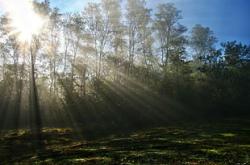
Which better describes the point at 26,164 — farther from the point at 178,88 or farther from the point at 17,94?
the point at 178,88

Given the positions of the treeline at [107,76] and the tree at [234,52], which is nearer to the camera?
the treeline at [107,76]

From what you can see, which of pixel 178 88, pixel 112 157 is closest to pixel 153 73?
pixel 178 88

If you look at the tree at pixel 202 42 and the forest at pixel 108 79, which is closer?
the forest at pixel 108 79

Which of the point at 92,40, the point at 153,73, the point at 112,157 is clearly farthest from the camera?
the point at 153,73

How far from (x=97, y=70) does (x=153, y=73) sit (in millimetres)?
13850

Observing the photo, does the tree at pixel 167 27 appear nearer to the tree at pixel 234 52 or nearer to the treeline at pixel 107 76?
the treeline at pixel 107 76

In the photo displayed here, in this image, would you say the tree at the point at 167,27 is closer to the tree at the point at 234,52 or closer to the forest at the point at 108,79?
the forest at the point at 108,79

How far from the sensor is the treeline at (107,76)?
2650 inches

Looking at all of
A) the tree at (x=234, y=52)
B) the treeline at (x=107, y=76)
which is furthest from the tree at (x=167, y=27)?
the tree at (x=234, y=52)

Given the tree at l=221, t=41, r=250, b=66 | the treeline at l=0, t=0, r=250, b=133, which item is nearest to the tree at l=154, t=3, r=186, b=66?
the treeline at l=0, t=0, r=250, b=133

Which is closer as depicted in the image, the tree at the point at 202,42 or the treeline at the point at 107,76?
the treeline at the point at 107,76

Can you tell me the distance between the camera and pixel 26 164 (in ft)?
86.7

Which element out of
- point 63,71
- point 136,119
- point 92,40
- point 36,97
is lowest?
point 136,119

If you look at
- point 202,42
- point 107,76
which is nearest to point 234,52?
point 202,42
